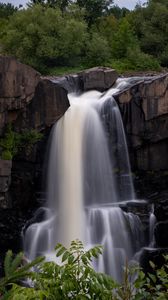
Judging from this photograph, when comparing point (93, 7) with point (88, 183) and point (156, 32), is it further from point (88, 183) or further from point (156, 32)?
point (88, 183)

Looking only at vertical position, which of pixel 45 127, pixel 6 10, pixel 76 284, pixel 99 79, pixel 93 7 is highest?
pixel 6 10

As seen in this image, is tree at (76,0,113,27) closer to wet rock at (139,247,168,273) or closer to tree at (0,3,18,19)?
tree at (0,3,18,19)

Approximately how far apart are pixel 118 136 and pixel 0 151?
18.0 feet

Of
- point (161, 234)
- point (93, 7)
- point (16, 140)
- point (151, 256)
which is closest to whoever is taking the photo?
point (151, 256)

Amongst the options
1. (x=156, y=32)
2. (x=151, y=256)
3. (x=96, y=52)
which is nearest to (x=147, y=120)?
(x=151, y=256)

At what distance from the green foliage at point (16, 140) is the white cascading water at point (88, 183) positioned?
4.57 feet

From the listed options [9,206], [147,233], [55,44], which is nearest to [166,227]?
[147,233]

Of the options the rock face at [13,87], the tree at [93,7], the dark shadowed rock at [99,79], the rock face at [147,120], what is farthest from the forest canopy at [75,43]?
the rock face at [13,87]

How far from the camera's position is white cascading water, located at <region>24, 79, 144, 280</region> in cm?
1603

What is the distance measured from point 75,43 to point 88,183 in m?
16.0

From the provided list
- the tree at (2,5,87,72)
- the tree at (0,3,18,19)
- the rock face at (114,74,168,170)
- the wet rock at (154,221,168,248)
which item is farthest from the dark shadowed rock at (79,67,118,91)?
the tree at (0,3,18,19)

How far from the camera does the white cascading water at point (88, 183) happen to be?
52.6 feet

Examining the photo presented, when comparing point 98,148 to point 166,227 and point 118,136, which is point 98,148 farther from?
point 166,227

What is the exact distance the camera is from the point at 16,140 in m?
17.5
